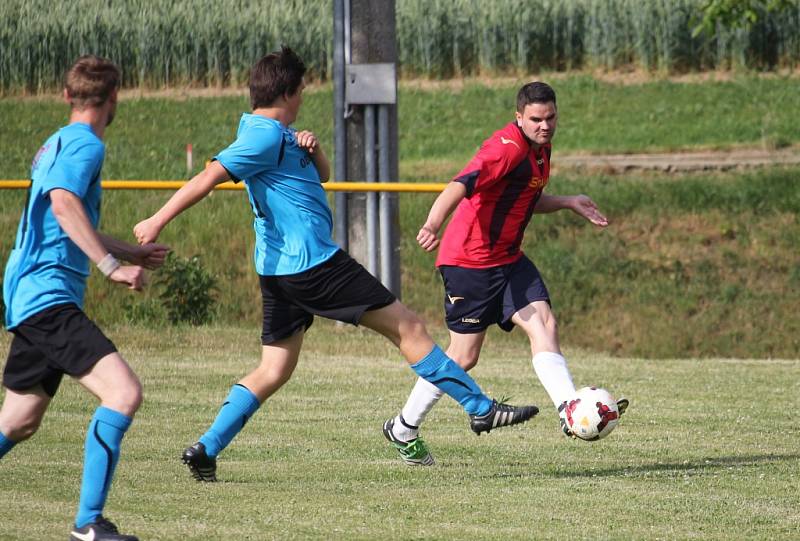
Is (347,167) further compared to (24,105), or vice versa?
(24,105)

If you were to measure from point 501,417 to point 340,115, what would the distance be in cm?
848

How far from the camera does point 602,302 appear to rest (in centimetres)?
1869

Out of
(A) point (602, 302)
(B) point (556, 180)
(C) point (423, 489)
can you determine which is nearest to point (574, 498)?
(C) point (423, 489)

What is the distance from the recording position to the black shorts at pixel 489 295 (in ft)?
26.8

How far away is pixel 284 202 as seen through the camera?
23.7 ft

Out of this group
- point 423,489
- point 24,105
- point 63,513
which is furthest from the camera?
point 24,105

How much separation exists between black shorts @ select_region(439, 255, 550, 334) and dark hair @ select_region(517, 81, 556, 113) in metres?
0.86

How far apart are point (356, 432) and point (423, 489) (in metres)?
2.12

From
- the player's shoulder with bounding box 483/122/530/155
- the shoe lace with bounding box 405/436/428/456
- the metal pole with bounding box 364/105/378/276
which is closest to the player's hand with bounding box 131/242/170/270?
the shoe lace with bounding box 405/436/428/456

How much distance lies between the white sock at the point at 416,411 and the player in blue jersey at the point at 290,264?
0.62 m

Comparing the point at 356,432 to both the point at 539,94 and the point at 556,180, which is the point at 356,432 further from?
the point at 556,180

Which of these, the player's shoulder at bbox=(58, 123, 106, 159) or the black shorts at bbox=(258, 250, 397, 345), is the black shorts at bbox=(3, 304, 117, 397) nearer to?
the player's shoulder at bbox=(58, 123, 106, 159)

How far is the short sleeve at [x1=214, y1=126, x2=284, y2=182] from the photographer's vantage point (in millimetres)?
7051

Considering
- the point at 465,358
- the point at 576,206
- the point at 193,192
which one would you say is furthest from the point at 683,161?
the point at 193,192
